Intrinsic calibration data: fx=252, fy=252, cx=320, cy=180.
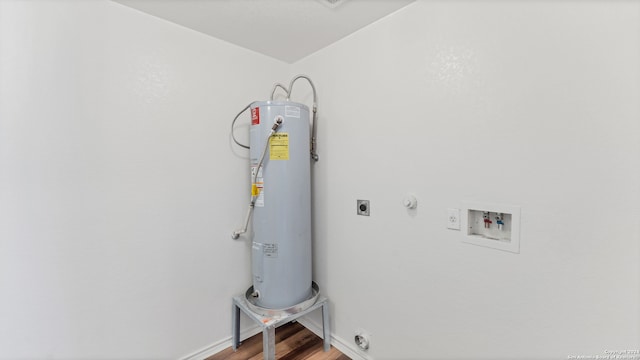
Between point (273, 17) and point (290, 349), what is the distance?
Answer: 2.08 metres

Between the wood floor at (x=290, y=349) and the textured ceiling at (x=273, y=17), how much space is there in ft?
6.73

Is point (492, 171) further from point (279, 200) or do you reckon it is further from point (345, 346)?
point (345, 346)

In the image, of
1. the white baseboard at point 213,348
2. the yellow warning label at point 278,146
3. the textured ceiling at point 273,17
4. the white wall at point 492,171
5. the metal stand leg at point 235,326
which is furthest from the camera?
the metal stand leg at point 235,326

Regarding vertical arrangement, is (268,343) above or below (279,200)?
below

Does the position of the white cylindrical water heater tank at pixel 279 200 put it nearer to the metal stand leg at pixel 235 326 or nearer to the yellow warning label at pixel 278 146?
the yellow warning label at pixel 278 146

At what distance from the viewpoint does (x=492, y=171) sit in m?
1.06

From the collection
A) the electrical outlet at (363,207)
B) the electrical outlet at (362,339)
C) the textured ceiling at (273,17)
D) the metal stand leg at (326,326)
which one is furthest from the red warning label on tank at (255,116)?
the electrical outlet at (362,339)

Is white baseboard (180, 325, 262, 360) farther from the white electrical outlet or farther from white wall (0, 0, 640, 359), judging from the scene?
the white electrical outlet

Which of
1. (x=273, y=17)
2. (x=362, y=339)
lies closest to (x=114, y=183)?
(x=273, y=17)

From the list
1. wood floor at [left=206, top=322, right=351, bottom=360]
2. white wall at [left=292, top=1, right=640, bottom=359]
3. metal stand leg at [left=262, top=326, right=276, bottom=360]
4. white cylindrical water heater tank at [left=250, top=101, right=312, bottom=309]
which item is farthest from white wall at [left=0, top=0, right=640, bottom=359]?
metal stand leg at [left=262, top=326, right=276, bottom=360]

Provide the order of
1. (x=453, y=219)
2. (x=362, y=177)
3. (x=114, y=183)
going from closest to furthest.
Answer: (x=453, y=219) < (x=114, y=183) < (x=362, y=177)

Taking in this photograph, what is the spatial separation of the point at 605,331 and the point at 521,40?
108 centimetres

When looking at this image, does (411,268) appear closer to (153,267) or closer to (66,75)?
(153,267)

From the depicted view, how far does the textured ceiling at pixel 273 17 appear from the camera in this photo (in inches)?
51.5
